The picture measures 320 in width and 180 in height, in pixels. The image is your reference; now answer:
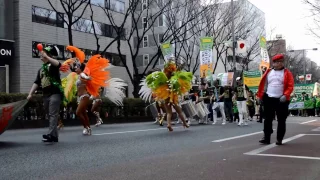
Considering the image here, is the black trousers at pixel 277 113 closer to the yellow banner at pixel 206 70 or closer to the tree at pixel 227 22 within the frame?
the yellow banner at pixel 206 70

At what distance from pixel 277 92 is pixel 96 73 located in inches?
182

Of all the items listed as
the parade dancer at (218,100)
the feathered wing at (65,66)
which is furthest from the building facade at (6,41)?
the feathered wing at (65,66)

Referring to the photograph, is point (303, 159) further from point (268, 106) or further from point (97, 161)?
point (97, 161)

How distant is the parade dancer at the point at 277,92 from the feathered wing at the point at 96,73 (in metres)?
4.18

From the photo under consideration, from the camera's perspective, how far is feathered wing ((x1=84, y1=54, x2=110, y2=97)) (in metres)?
10.4

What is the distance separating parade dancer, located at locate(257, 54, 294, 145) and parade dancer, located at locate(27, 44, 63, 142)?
422 centimetres

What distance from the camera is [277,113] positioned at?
821 centimetres

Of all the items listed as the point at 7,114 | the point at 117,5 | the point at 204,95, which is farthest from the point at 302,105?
the point at 7,114

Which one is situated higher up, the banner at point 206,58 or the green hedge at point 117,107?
the banner at point 206,58

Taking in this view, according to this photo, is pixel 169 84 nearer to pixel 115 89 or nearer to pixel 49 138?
pixel 115 89

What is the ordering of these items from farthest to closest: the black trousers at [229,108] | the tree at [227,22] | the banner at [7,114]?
the tree at [227,22] → the black trousers at [229,108] → the banner at [7,114]

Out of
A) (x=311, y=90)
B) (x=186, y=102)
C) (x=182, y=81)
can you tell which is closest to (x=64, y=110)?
(x=186, y=102)

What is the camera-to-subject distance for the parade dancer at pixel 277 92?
8.09 m

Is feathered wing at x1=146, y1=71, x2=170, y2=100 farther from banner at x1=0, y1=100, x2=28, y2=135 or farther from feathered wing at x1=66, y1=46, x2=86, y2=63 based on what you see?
banner at x1=0, y1=100, x2=28, y2=135
